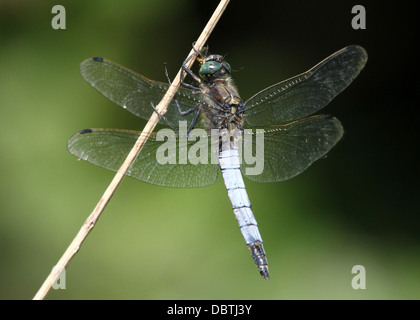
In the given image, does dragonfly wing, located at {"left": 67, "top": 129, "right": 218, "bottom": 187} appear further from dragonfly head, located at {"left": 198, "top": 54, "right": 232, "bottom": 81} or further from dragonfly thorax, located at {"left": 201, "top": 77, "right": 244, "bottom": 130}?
dragonfly head, located at {"left": 198, "top": 54, "right": 232, "bottom": 81}

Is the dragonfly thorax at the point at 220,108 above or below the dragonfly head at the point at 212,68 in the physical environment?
below

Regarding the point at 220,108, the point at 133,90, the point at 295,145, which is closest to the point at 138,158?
the point at 133,90

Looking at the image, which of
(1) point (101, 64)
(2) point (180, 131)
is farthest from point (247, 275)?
(1) point (101, 64)

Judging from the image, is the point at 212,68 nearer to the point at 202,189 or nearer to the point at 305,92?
the point at 305,92

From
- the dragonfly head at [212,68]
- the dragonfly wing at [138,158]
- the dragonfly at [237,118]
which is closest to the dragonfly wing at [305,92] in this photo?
the dragonfly at [237,118]

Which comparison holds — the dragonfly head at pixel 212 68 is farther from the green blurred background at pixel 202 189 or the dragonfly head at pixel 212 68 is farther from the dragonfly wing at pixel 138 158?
the green blurred background at pixel 202 189

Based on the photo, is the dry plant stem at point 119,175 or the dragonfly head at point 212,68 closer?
the dry plant stem at point 119,175

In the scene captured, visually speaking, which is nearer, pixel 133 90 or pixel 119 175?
pixel 119 175
